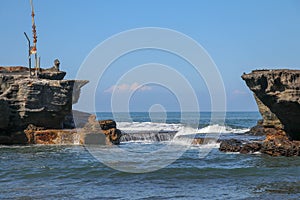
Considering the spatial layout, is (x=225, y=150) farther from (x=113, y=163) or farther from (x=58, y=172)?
(x=58, y=172)


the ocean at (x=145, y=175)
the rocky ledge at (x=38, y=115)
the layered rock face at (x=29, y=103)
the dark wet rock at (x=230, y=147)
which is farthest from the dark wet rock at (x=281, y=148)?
the layered rock face at (x=29, y=103)

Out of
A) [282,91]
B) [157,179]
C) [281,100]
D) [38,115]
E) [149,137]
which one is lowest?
[157,179]

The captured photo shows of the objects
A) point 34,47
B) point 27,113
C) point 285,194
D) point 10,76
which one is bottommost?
point 285,194

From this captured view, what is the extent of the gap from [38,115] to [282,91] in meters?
15.3

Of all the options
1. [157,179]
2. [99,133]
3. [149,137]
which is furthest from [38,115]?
[157,179]

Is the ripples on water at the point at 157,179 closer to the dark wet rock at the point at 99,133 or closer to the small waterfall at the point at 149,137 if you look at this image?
the dark wet rock at the point at 99,133

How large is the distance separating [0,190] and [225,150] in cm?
1396

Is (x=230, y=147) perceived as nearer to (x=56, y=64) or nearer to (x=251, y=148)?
(x=251, y=148)

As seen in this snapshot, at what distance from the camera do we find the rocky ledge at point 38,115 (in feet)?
97.5

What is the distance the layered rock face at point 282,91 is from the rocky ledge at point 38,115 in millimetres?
10324

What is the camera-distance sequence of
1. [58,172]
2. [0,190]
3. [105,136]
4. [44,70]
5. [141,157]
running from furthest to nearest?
1. [44,70]
2. [105,136]
3. [141,157]
4. [58,172]
5. [0,190]

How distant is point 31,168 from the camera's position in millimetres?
19344

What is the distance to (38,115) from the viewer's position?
30.2 meters

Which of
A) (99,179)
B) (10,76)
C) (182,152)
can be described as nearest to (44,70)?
(10,76)
